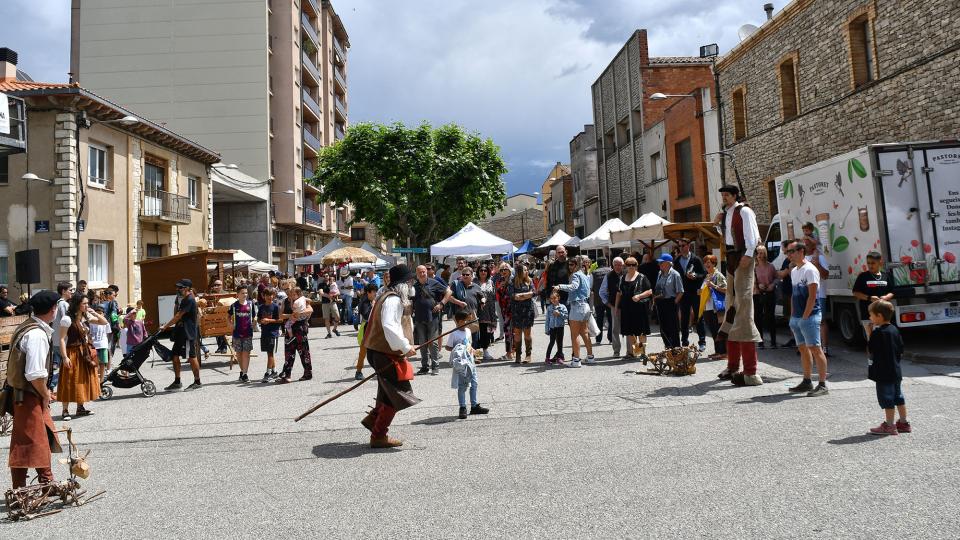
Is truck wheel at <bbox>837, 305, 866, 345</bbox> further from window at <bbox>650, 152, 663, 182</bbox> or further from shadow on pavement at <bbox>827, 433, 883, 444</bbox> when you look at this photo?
window at <bbox>650, 152, 663, 182</bbox>

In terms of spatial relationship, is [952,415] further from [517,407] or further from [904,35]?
[904,35]

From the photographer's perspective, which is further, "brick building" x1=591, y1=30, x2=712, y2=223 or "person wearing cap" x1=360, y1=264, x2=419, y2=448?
"brick building" x1=591, y1=30, x2=712, y2=223

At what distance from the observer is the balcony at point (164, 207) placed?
2414 centimetres

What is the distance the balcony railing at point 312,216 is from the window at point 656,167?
22.3 metres

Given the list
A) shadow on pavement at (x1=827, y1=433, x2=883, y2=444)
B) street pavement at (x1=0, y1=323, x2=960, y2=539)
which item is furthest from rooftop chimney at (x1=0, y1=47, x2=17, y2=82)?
shadow on pavement at (x1=827, y1=433, x2=883, y2=444)

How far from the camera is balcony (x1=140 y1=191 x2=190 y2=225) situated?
24141 millimetres

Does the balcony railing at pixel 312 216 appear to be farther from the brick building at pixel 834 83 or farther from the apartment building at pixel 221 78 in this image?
the brick building at pixel 834 83

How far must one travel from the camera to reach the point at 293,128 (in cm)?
3953

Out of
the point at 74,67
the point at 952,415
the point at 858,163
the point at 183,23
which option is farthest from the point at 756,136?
the point at 74,67

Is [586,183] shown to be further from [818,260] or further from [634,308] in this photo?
[634,308]

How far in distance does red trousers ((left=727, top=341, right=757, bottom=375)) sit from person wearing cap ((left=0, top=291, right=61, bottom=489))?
7.31 meters

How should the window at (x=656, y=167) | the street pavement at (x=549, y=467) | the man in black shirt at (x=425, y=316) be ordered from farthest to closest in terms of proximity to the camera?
the window at (x=656, y=167) < the man in black shirt at (x=425, y=316) < the street pavement at (x=549, y=467)

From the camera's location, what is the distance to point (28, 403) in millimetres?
4727

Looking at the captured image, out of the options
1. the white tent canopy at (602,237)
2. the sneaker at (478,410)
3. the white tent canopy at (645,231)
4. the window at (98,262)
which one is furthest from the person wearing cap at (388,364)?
the window at (98,262)
